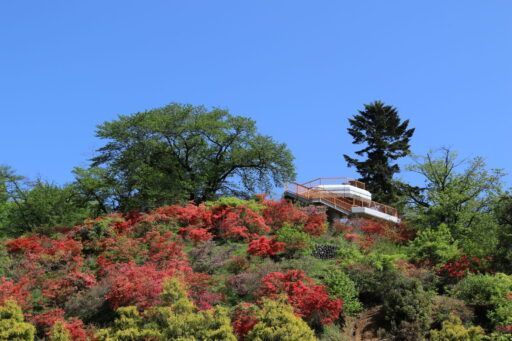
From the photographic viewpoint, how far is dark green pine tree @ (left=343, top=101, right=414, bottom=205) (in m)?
45.2

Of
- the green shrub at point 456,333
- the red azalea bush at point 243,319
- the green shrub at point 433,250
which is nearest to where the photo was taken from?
the red azalea bush at point 243,319

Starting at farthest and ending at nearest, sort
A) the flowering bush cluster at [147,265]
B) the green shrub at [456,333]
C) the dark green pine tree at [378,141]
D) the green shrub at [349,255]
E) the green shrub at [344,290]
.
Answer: the dark green pine tree at [378,141] → the green shrub at [349,255] → the green shrub at [344,290] → the flowering bush cluster at [147,265] → the green shrub at [456,333]

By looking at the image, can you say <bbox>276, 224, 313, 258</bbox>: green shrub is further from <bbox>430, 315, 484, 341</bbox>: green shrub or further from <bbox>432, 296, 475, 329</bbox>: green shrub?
<bbox>430, 315, 484, 341</bbox>: green shrub

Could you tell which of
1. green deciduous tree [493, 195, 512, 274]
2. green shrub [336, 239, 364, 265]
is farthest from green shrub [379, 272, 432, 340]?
green deciduous tree [493, 195, 512, 274]

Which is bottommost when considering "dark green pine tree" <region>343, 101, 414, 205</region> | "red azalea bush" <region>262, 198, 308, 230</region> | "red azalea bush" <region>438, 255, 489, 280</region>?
"red azalea bush" <region>438, 255, 489, 280</region>

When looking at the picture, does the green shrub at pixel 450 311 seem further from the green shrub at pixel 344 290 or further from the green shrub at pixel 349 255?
the green shrub at pixel 349 255

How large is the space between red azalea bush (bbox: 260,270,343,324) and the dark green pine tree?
94.2 feet

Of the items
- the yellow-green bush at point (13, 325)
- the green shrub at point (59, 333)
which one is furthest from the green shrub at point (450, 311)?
the yellow-green bush at point (13, 325)

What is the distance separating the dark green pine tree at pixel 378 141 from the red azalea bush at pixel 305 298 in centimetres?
2871

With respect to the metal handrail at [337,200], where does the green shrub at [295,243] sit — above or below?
below

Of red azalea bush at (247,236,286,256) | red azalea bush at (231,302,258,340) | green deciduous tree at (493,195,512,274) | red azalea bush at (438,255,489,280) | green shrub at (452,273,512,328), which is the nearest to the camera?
red azalea bush at (231,302,258,340)

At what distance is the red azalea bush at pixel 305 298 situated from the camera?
16.0 m

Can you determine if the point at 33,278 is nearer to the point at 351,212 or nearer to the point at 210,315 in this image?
the point at 210,315

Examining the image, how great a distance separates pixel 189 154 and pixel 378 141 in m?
→ 17.9
